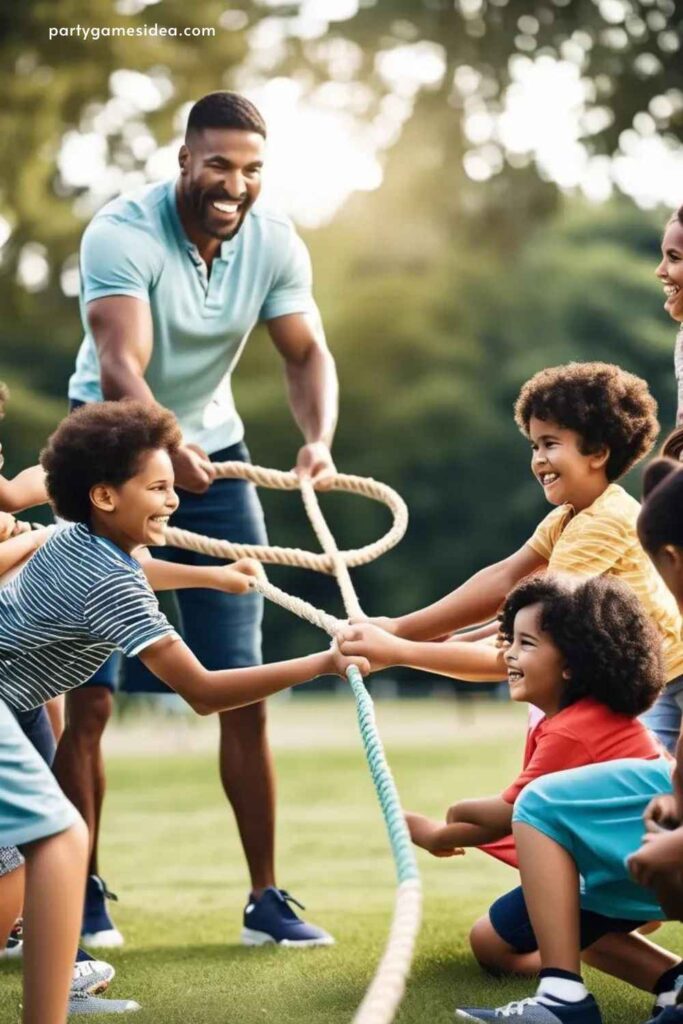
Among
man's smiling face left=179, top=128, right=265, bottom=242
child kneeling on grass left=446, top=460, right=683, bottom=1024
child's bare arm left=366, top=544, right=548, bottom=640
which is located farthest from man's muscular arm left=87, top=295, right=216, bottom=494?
child kneeling on grass left=446, top=460, right=683, bottom=1024

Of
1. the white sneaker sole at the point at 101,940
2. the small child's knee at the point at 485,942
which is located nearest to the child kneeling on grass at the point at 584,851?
the small child's knee at the point at 485,942

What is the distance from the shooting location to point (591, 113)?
1109 cm

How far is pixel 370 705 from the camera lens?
2184 mm

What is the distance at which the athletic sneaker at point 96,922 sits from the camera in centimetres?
314

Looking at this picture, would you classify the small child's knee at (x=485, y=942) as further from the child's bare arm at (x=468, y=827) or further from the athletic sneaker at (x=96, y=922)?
the athletic sneaker at (x=96, y=922)

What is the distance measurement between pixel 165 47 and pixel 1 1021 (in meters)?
12.3

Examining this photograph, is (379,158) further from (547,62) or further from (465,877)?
(465,877)

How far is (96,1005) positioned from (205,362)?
136 cm

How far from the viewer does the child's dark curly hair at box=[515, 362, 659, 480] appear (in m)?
2.63

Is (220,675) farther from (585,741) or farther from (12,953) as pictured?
(12,953)

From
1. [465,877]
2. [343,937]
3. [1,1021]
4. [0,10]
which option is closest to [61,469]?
[1,1021]

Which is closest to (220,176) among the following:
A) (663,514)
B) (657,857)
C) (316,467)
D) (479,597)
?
(316,467)

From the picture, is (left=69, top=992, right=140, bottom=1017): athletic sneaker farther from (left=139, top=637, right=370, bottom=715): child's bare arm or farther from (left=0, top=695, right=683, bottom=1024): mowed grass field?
(left=139, top=637, right=370, bottom=715): child's bare arm

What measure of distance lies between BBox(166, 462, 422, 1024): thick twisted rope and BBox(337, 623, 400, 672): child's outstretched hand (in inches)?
1.0
